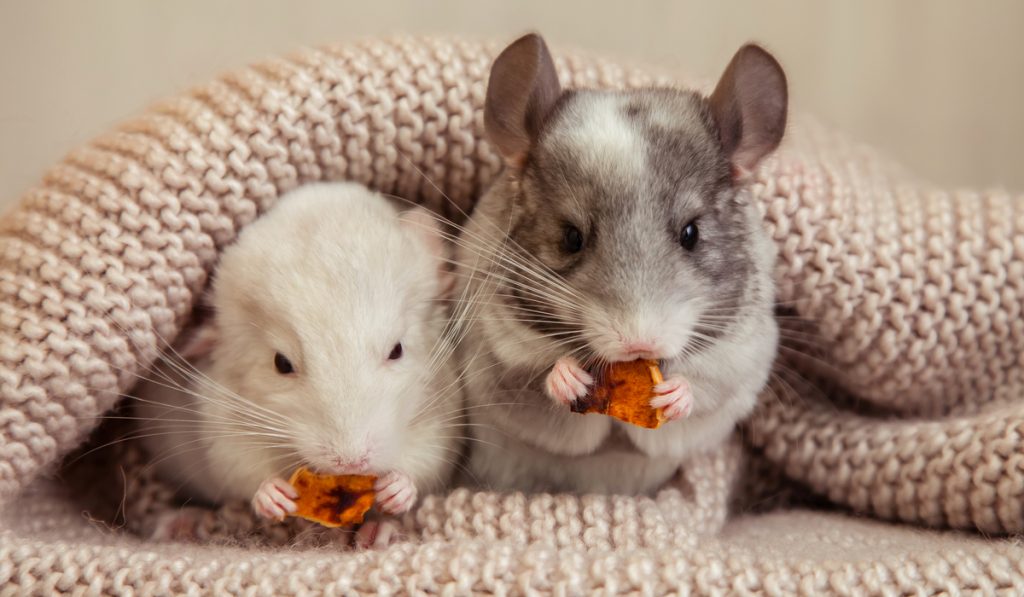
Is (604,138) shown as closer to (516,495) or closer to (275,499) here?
(516,495)

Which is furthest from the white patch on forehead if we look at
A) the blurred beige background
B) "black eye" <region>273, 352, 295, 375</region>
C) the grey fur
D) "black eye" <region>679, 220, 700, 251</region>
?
the blurred beige background

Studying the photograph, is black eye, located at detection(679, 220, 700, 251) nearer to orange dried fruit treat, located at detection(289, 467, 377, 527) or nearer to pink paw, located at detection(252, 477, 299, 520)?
orange dried fruit treat, located at detection(289, 467, 377, 527)

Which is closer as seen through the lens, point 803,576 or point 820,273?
point 803,576

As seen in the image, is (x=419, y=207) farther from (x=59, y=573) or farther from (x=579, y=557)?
(x=59, y=573)

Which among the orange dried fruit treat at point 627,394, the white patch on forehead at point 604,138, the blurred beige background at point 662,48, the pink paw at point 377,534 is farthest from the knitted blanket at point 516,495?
the blurred beige background at point 662,48

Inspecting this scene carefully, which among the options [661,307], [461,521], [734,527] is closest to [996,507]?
[734,527]

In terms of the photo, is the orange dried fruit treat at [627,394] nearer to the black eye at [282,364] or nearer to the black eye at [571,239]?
the black eye at [571,239]
